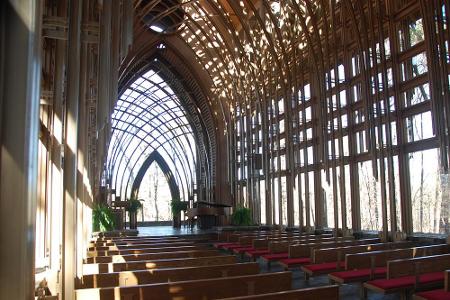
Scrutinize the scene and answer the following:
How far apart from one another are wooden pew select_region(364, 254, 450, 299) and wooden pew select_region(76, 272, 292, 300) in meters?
1.65

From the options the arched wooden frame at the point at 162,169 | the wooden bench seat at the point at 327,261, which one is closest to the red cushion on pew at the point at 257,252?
the wooden bench seat at the point at 327,261

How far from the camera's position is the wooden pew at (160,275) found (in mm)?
5352

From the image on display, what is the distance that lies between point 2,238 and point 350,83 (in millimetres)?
14244

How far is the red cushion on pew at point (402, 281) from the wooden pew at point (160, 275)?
1.70 metres

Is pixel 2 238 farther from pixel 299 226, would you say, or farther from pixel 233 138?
pixel 233 138

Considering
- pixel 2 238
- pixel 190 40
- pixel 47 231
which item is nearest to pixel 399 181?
pixel 47 231

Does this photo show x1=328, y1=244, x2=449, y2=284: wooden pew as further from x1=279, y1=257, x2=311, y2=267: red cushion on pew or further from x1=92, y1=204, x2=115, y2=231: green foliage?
x1=92, y1=204, x2=115, y2=231: green foliage

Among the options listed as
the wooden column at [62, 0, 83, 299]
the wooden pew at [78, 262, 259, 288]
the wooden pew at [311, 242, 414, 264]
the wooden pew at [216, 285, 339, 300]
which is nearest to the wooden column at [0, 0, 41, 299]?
the wooden pew at [216, 285, 339, 300]

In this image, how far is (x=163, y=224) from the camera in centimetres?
4134

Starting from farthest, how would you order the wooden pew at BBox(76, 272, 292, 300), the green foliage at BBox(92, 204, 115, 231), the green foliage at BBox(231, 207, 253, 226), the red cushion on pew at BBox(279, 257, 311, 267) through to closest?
the green foliage at BBox(231, 207, 253, 226), the green foliage at BBox(92, 204, 115, 231), the red cushion on pew at BBox(279, 257, 311, 267), the wooden pew at BBox(76, 272, 292, 300)

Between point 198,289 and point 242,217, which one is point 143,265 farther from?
point 242,217

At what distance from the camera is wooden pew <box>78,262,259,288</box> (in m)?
5.35

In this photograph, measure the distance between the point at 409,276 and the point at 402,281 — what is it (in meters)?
0.32

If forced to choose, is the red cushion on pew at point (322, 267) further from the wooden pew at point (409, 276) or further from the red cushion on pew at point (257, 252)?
the red cushion on pew at point (257, 252)
